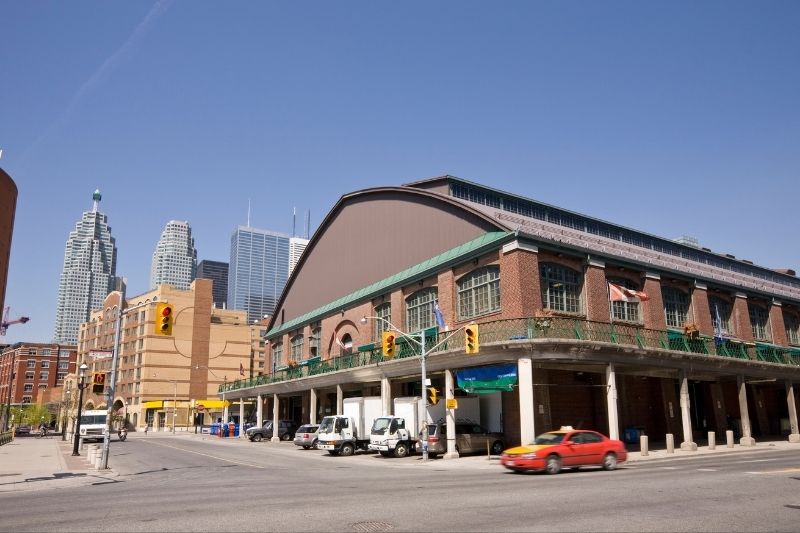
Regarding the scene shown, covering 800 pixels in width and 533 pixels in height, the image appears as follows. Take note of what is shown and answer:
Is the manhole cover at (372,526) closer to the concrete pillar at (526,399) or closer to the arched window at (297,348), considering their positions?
the concrete pillar at (526,399)

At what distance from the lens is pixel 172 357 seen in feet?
369

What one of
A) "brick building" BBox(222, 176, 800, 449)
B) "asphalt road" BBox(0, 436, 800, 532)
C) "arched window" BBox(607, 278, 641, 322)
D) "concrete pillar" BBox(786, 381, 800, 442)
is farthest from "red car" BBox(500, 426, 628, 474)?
"concrete pillar" BBox(786, 381, 800, 442)

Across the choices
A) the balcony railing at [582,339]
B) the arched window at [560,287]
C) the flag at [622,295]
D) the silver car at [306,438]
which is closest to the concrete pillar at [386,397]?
the balcony railing at [582,339]

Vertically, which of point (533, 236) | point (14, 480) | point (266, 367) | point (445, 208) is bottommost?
point (14, 480)

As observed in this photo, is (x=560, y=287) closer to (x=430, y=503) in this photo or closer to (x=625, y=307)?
(x=625, y=307)

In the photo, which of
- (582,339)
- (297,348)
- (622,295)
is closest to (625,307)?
(622,295)

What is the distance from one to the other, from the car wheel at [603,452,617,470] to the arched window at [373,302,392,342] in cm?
2548

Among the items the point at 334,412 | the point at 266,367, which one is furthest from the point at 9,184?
the point at 266,367

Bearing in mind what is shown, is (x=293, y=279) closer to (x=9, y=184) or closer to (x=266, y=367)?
(x=266, y=367)

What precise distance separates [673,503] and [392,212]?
3811 centimetres

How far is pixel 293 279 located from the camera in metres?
68.2

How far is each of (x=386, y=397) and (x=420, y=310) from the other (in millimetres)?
6990

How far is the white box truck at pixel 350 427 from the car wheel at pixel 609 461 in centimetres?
1788

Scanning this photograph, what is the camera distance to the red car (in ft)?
69.8
